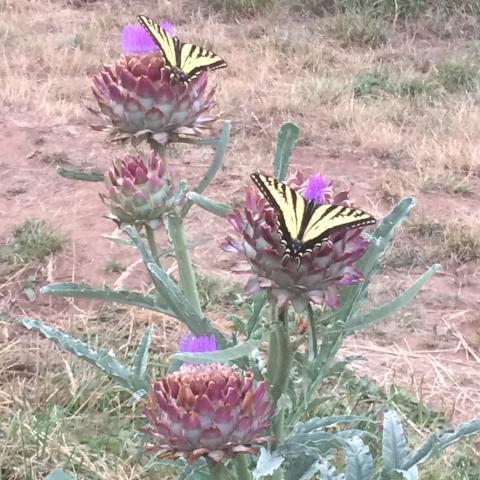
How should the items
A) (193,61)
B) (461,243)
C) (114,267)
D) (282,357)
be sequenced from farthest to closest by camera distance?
(461,243), (114,267), (193,61), (282,357)

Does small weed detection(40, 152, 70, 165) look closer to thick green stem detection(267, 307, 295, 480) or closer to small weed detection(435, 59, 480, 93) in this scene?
small weed detection(435, 59, 480, 93)

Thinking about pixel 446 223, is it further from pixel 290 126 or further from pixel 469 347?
pixel 290 126

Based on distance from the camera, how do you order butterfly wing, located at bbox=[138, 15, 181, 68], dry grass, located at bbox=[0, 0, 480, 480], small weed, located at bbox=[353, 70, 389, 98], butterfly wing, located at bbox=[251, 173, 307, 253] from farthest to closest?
1. small weed, located at bbox=[353, 70, 389, 98]
2. dry grass, located at bbox=[0, 0, 480, 480]
3. butterfly wing, located at bbox=[138, 15, 181, 68]
4. butterfly wing, located at bbox=[251, 173, 307, 253]

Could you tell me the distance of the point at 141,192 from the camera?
5.27ft

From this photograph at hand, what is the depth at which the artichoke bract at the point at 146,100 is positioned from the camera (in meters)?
1.62

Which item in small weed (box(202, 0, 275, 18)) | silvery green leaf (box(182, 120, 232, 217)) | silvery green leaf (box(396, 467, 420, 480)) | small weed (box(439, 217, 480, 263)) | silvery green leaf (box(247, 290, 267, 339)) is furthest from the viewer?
small weed (box(202, 0, 275, 18))

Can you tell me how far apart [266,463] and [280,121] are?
11.7ft

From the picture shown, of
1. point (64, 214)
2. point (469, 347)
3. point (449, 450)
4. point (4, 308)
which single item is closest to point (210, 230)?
point (64, 214)

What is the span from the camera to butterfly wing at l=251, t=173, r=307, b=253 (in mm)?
1070

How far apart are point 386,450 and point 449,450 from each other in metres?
1.07

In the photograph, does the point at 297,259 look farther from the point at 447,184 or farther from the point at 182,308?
the point at 447,184

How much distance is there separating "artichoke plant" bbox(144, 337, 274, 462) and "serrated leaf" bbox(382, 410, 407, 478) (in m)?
0.22

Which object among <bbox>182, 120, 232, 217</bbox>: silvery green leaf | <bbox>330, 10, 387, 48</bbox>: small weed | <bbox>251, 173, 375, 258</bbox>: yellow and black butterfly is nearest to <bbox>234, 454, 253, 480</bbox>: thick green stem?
<bbox>251, 173, 375, 258</bbox>: yellow and black butterfly

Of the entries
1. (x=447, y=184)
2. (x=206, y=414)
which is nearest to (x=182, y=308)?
(x=206, y=414)
